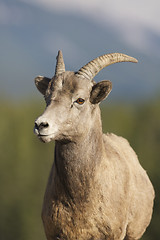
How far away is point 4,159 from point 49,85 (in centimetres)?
3625

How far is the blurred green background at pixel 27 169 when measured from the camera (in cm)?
4072

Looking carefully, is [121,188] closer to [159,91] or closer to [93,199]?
[93,199]

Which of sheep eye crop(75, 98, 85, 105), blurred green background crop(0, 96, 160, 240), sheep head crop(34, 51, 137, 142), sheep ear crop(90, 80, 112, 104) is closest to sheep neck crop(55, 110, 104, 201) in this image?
sheep head crop(34, 51, 137, 142)

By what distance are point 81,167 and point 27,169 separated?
36137mm

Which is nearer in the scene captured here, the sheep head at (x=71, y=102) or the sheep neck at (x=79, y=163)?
the sheep head at (x=71, y=102)

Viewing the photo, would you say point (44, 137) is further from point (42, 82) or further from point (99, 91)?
point (42, 82)

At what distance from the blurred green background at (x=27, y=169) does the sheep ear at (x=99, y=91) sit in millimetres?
31213

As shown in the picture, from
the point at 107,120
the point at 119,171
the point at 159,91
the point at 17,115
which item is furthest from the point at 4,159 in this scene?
the point at 119,171

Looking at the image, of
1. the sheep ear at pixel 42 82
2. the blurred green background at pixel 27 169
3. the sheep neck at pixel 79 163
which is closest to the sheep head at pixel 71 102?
the sheep neck at pixel 79 163

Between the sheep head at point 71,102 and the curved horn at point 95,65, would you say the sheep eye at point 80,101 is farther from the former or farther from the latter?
the curved horn at point 95,65

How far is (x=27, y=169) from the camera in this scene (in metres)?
43.3

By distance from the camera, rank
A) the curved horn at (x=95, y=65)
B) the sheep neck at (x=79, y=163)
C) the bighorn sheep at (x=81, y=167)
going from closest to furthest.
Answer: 1. the bighorn sheep at (x=81, y=167)
2. the sheep neck at (x=79, y=163)
3. the curved horn at (x=95, y=65)

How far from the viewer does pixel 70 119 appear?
728 centimetres

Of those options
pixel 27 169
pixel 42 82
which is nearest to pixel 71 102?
pixel 42 82
